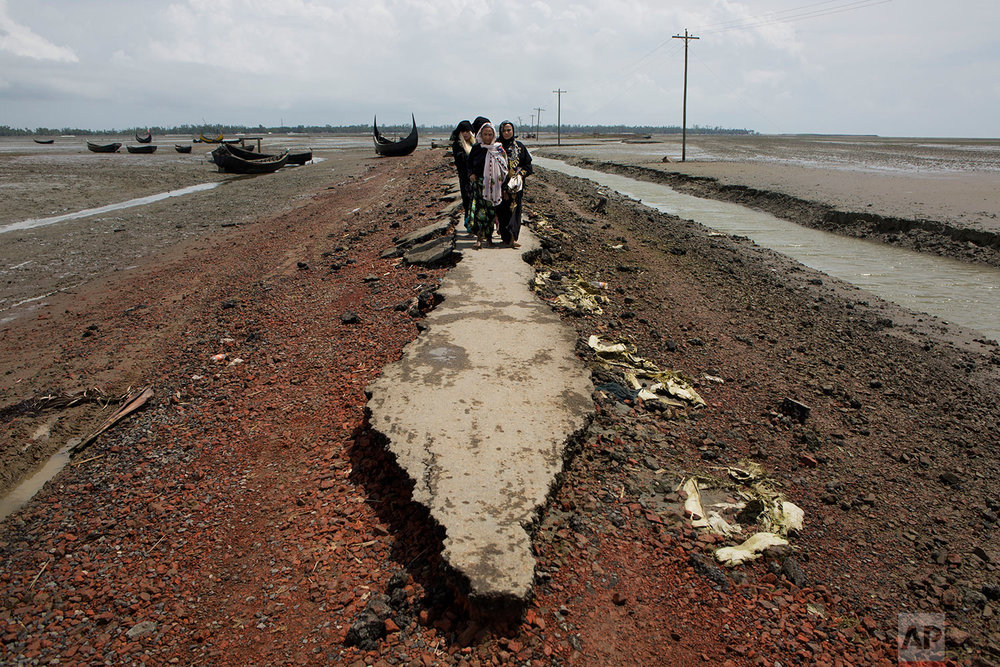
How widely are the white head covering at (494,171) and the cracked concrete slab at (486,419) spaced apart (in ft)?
6.68

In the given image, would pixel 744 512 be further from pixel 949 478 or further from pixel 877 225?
pixel 877 225

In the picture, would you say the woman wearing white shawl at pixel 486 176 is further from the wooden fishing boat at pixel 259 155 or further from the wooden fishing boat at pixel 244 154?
the wooden fishing boat at pixel 259 155

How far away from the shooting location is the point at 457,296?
5.54 meters

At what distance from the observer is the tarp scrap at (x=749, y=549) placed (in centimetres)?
288

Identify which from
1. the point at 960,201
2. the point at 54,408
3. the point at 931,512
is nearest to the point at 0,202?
the point at 54,408

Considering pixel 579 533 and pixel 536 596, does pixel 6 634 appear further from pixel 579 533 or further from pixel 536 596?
pixel 579 533

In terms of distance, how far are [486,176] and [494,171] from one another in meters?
0.11

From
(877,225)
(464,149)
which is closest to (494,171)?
(464,149)

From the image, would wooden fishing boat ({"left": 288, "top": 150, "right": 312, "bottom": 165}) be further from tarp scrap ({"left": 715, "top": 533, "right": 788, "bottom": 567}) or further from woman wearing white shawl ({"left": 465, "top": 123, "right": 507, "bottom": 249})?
tarp scrap ({"left": 715, "top": 533, "right": 788, "bottom": 567})

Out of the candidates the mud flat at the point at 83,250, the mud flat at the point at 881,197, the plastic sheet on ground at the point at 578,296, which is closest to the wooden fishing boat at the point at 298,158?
the mud flat at the point at 83,250

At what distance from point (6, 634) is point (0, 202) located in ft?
68.0

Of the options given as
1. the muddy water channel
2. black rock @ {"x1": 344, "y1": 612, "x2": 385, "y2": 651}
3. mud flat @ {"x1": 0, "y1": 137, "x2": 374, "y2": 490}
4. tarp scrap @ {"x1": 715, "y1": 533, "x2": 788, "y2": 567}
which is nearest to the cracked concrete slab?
black rock @ {"x1": 344, "y1": 612, "x2": 385, "y2": 651}
